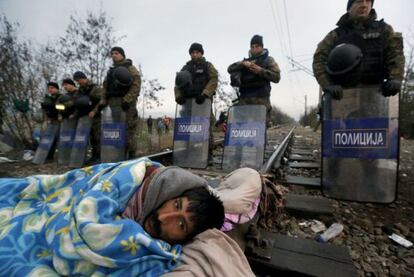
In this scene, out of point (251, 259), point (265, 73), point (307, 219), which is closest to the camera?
point (251, 259)

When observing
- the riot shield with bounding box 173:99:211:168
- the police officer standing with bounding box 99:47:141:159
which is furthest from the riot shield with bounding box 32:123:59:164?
the riot shield with bounding box 173:99:211:168

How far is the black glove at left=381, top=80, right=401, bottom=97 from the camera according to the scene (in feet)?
8.01

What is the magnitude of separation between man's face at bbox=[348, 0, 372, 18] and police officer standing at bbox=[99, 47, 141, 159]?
387 cm

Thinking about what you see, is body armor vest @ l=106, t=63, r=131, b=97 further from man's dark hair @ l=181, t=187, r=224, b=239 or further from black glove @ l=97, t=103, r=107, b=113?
man's dark hair @ l=181, t=187, r=224, b=239

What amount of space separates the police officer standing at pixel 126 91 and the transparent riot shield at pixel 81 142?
2.28 ft

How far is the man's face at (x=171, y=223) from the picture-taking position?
1.12 m

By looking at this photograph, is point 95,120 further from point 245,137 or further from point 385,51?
point 385,51

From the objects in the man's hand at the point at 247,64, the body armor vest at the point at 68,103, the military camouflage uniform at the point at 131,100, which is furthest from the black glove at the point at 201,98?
the body armor vest at the point at 68,103

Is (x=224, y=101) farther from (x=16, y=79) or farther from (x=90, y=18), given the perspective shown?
(x=16, y=79)

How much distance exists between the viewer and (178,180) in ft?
4.17

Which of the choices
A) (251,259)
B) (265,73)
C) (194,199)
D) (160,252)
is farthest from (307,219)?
(265,73)

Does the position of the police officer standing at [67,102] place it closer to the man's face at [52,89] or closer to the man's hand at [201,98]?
the man's face at [52,89]

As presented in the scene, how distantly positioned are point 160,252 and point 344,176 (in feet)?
8.22

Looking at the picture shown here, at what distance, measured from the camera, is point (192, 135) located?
14.7 feet
